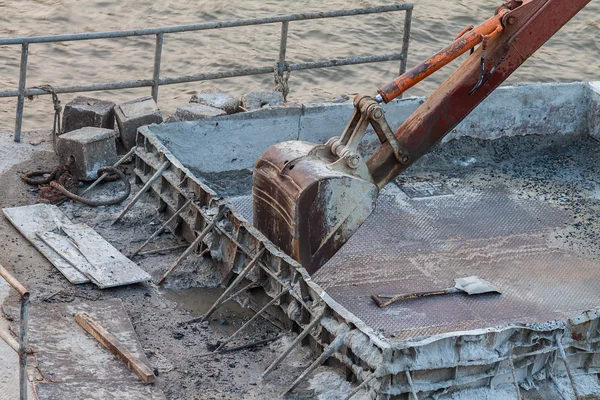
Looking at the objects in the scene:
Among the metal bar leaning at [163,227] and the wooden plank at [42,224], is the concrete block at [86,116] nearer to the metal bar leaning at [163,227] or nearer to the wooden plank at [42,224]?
the wooden plank at [42,224]

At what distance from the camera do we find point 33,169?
11.0 metres

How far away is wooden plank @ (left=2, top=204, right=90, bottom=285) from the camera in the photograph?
908 centimetres

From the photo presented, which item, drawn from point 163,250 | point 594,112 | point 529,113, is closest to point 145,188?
Result: point 163,250

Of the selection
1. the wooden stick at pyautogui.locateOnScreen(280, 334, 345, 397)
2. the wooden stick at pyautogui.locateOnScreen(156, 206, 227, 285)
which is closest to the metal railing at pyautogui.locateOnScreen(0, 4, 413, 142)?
the wooden stick at pyautogui.locateOnScreen(156, 206, 227, 285)

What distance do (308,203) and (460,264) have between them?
202cm

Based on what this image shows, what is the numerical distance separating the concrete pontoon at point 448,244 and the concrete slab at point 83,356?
1.24 meters

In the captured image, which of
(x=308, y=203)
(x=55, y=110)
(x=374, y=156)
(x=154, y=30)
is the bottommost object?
(x=55, y=110)

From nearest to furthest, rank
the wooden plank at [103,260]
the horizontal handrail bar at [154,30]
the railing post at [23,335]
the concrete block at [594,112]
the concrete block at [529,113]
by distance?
the railing post at [23,335] < the wooden plank at [103,260] < the horizontal handrail bar at [154,30] < the concrete block at [529,113] < the concrete block at [594,112]

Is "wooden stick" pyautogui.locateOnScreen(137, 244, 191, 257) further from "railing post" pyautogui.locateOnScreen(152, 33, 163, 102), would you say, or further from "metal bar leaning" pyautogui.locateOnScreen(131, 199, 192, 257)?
"railing post" pyautogui.locateOnScreen(152, 33, 163, 102)

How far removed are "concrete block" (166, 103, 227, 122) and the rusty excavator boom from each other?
240 centimetres

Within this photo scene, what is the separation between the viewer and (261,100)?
12.2m

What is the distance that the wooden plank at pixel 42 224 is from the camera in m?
9.08

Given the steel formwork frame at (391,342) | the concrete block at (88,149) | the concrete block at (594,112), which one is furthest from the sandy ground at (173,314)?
the concrete block at (594,112)

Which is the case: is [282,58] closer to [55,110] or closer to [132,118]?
[132,118]
